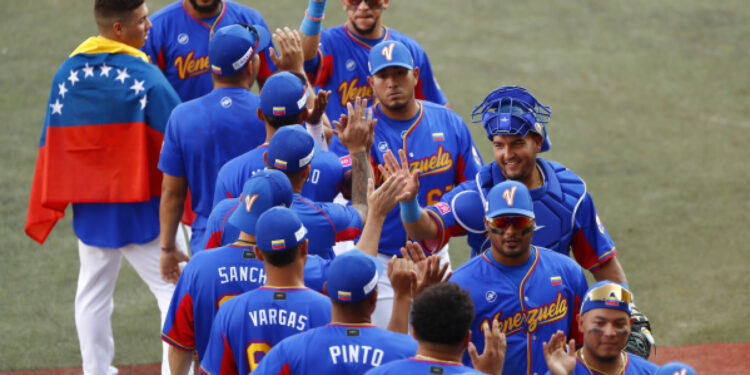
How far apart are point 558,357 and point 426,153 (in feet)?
7.35

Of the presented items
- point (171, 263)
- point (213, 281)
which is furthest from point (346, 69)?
point (213, 281)

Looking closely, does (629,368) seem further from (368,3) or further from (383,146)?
(368,3)

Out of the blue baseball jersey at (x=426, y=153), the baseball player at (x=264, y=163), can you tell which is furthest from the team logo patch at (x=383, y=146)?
the baseball player at (x=264, y=163)

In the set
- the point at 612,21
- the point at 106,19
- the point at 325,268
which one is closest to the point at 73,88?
the point at 106,19

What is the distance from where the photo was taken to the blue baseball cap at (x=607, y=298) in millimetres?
4609

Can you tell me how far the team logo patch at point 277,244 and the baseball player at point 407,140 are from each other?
Result: 6.72ft

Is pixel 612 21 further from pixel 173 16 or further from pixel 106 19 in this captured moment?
pixel 106 19

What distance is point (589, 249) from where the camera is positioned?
208 inches

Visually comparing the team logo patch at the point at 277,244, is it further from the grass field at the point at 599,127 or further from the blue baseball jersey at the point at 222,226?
the grass field at the point at 599,127

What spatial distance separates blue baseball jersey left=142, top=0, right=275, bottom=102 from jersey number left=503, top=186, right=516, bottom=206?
3.17 m

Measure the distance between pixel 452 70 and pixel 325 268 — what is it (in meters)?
8.55

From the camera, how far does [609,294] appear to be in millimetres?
4617

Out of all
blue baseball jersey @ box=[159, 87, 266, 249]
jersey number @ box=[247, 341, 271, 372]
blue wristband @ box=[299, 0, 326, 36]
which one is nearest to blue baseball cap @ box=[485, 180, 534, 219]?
jersey number @ box=[247, 341, 271, 372]

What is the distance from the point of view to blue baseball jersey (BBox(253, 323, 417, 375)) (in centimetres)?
388
